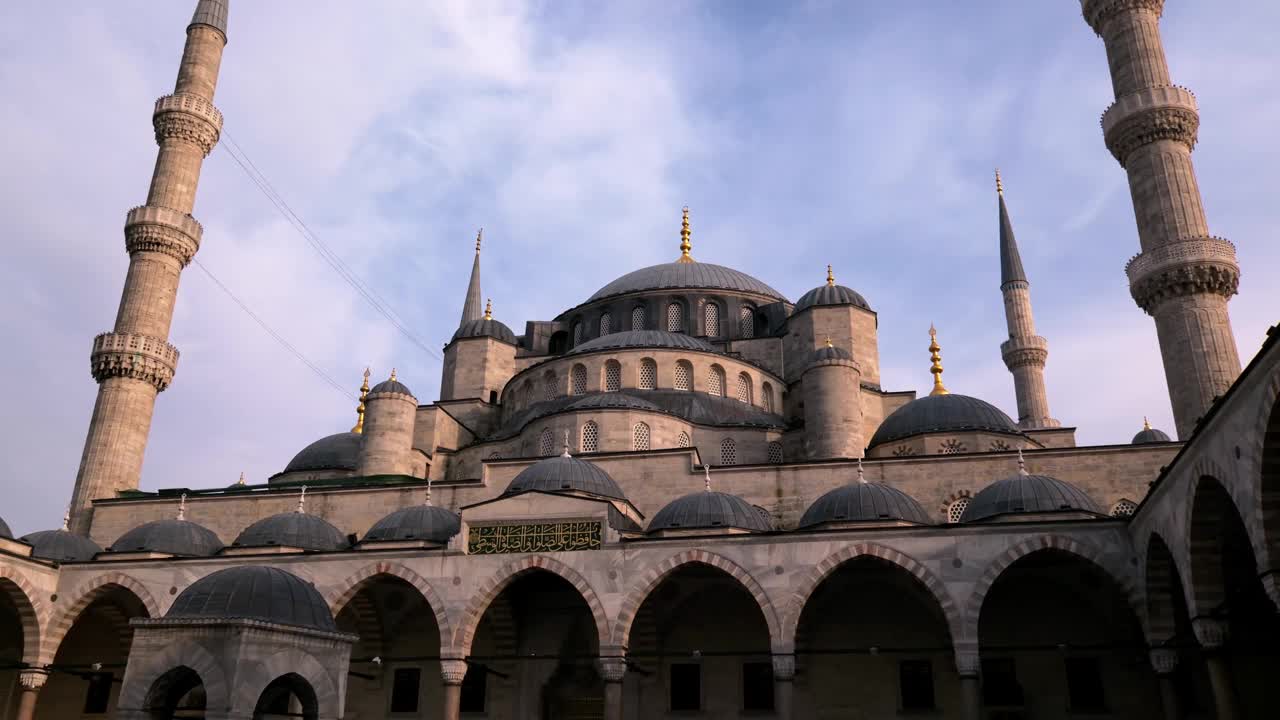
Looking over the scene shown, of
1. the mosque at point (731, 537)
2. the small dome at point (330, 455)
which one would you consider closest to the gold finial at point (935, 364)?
the mosque at point (731, 537)

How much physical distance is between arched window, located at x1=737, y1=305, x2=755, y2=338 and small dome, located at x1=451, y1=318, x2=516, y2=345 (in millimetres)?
6031

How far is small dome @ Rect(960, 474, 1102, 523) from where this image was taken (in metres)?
14.8

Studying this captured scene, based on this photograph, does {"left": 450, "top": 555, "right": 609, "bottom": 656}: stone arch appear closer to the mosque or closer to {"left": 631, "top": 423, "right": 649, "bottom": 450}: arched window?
the mosque

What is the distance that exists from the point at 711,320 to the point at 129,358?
45.7ft

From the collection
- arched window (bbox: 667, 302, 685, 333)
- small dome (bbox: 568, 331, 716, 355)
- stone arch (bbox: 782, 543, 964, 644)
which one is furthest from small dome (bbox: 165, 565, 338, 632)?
arched window (bbox: 667, 302, 685, 333)

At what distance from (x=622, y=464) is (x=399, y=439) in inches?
212

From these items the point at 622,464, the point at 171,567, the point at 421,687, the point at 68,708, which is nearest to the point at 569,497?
the point at 622,464

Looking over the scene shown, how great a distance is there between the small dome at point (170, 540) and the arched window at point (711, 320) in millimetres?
13467

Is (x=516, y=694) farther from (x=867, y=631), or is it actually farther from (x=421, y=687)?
(x=867, y=631)

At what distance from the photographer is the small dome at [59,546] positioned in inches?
704

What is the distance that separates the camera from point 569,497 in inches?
624

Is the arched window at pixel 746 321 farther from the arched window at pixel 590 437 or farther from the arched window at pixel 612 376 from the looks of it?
the arched window at pixel 590 437

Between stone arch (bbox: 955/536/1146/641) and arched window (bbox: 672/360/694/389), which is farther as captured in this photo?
arched window (bbox: 672/360/694/389)

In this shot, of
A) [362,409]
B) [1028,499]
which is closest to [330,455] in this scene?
[362,409]
